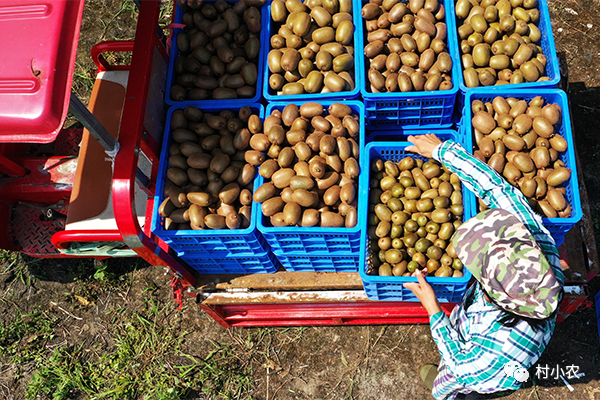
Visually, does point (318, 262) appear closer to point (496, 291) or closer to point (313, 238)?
point (313, 238)

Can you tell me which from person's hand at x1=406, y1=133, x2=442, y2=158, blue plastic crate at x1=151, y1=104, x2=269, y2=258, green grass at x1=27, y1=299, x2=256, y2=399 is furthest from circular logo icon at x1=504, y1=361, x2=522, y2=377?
green grass at x1=27, y1=299, x2=256, y2=399

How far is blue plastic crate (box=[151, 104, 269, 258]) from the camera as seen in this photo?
A: 368cm

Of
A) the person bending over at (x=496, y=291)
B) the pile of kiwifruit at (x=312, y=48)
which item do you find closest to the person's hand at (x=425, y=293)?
the person bending over at (x=496, y=291)

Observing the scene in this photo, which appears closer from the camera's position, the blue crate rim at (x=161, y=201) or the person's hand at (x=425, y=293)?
the person's hand at (x=425, y=293)

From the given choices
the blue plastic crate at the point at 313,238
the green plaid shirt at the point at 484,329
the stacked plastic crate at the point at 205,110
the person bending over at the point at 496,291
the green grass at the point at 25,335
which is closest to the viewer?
the person bending over at the point at 496,291

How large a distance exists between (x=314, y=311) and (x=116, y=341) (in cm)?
237

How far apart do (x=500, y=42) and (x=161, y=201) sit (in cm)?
343

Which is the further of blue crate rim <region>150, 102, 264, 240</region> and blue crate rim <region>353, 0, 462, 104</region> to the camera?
blue crate rim <region>353, 0, 462, 104</region>

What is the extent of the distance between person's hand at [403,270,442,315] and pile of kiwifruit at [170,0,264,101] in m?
2.29

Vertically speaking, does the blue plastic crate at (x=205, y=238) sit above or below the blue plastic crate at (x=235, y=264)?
above

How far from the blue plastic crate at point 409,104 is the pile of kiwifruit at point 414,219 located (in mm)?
578

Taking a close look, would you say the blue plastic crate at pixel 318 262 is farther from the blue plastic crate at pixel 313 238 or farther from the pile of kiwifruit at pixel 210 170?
the pile of kiwifruit at pixel 210 170

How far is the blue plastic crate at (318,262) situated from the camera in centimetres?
404

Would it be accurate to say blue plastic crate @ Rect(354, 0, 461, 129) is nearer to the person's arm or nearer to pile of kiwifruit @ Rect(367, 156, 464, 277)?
the person's arm
